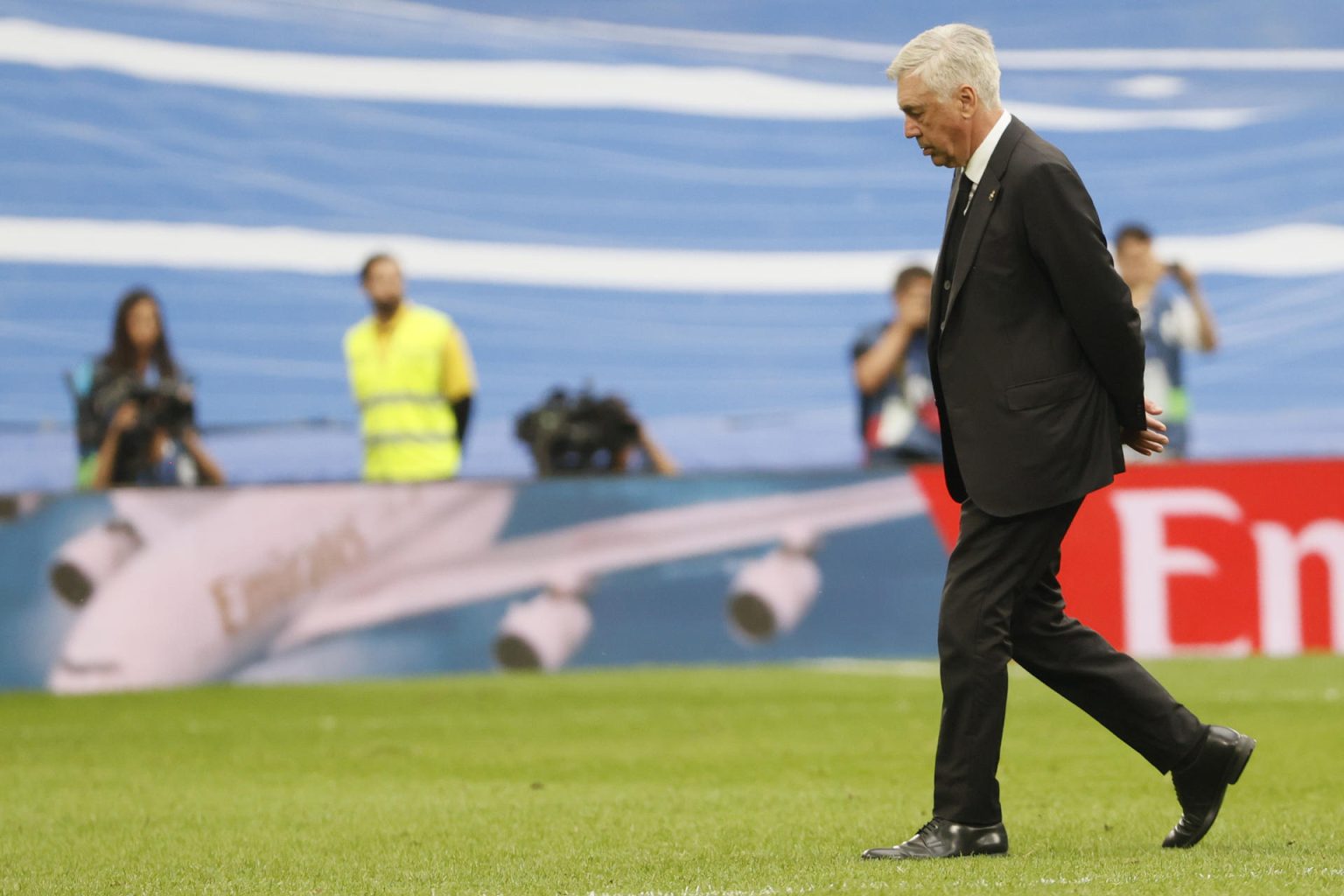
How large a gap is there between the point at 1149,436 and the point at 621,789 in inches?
91.3

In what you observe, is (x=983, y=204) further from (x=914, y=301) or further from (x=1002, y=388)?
(x=914, y=301)

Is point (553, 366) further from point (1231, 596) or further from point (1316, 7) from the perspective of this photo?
point (1316, 7)

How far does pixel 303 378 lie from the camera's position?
13672 mm

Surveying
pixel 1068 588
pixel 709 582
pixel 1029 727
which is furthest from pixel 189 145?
pixel 1029 727

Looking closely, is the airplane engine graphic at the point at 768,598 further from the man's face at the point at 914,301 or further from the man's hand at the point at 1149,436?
the man's hand at the point at 1149,436

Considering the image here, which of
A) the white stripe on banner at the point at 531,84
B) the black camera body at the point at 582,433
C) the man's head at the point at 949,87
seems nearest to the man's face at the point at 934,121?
the man's head at the point at 949,87

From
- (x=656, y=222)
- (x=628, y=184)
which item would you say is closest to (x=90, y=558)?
(x=656, y=222)

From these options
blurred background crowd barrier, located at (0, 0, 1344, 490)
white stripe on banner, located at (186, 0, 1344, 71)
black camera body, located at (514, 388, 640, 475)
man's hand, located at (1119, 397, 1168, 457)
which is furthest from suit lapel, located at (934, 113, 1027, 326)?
white stripe on banner, located at (186, 0, 1344, 71)

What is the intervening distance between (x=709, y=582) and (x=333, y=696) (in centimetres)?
201

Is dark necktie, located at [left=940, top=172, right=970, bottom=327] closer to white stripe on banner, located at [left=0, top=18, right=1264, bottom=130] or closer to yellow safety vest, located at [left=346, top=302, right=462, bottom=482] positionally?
yellow safety vest, located at [left=346, top=302, right=462, bottom=482]

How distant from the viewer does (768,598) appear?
431 inches

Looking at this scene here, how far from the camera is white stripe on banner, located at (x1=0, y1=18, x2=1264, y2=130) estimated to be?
578 inches

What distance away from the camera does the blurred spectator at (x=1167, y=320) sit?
12281 mm

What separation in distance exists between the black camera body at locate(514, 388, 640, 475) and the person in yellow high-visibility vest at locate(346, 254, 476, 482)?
0.94 m
